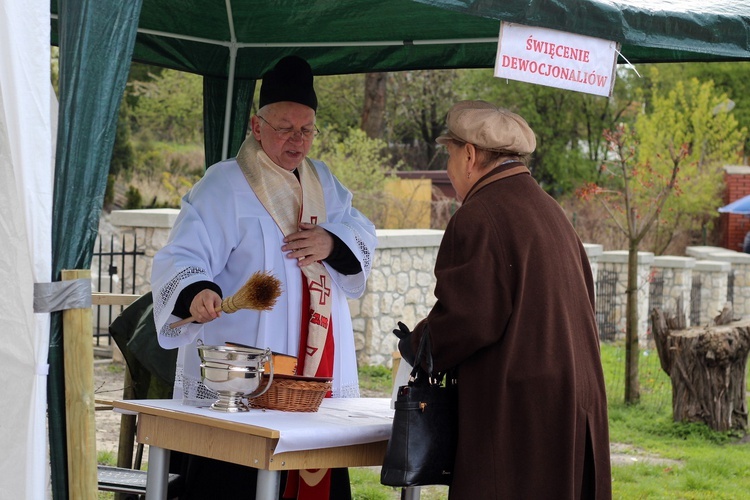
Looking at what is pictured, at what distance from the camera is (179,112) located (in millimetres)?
24094

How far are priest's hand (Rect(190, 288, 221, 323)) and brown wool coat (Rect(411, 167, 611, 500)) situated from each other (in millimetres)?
623

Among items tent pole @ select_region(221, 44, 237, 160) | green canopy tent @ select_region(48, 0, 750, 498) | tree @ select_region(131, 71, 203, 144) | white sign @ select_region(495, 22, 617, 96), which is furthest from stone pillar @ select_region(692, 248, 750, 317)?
white sign @ select_region(495, 22, 617, 96)

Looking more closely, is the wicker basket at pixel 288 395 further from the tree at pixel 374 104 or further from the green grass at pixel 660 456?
the tree at pixel 374 104

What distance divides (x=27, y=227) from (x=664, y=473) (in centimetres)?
594

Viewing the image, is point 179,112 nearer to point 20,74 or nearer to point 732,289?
point 732,289

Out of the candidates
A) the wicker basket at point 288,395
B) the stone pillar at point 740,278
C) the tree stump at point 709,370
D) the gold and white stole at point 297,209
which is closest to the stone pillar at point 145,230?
the tree stump at point 709,370

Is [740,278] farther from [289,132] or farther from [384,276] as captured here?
[289,132]

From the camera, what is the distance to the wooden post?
8.47 ft

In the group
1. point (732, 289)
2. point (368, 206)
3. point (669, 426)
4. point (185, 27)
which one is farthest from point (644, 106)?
point (185, 27)

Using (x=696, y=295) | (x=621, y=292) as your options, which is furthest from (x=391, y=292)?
(x=696, y=295)

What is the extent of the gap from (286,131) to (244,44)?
1745mm

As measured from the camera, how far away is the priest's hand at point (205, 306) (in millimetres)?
3199

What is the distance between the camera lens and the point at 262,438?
2.89m

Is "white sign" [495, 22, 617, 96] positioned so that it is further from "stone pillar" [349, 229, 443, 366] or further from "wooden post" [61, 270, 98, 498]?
"stone pillar" [349, 229, 443, 366]
